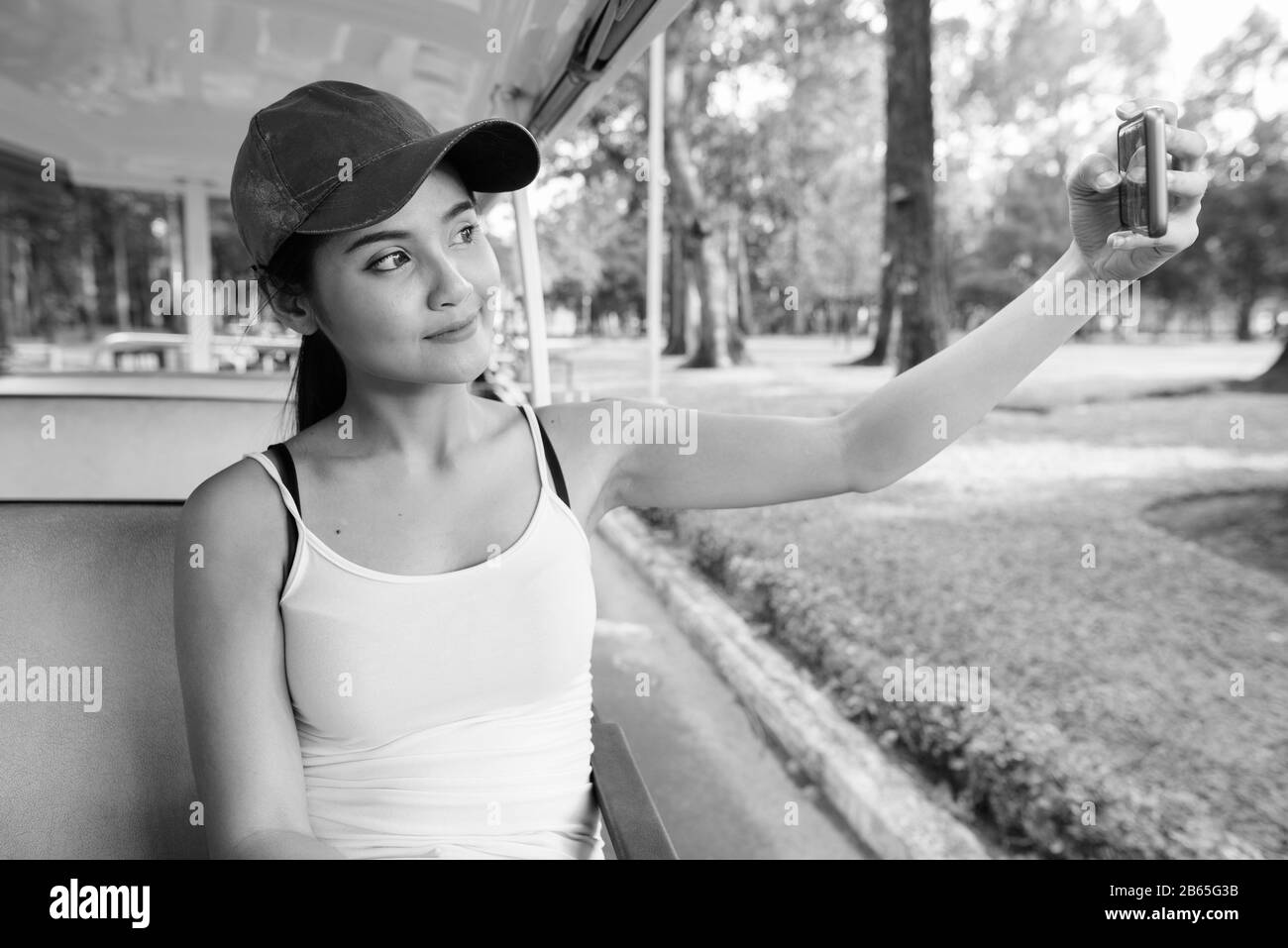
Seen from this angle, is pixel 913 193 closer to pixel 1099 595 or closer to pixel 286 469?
pixel 1099 595

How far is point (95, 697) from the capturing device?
5.42 feet

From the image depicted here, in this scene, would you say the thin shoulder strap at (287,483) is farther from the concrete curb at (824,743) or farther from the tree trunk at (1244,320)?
the tree trunk at (1244,320)

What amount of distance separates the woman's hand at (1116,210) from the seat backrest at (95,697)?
1.57m

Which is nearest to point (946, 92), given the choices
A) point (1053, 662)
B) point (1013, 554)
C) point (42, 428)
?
point (1013, 554)

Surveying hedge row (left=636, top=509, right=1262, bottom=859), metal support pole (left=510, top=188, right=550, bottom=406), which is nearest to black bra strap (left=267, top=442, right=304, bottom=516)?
metal support pole (left=510, top=188, right=550, bottom=406)

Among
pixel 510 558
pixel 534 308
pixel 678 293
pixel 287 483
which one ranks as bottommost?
pixel 510 558

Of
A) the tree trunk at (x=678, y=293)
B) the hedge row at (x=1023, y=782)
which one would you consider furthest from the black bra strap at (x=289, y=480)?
the tree trunk at (x=678, y=293)

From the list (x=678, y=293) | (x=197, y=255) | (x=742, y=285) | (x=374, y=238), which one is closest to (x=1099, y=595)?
(x=374, y=238)

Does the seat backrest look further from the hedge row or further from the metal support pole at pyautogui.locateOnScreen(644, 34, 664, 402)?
the metal support pole at pyautogui.locateOnScreen(644, 34, 664, 402)

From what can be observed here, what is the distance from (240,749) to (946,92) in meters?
24.0

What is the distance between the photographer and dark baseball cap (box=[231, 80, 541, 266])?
128 centimetres

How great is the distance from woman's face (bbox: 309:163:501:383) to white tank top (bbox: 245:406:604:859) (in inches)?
10.0

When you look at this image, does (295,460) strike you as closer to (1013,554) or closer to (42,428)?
(42,428)

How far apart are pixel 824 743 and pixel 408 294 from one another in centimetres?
252
